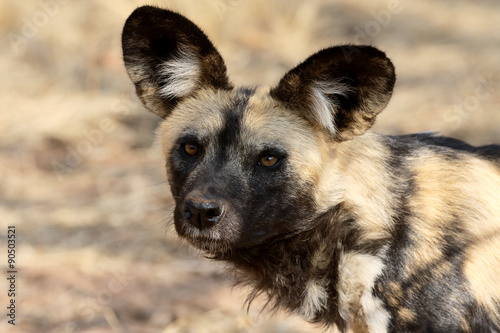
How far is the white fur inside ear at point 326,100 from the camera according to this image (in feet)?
10.4

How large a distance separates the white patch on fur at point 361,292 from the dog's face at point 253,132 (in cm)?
30

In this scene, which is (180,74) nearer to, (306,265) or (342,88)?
(342,88)

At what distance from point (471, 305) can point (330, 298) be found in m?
0.66

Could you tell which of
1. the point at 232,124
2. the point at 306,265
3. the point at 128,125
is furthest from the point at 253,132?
the point at 128,125

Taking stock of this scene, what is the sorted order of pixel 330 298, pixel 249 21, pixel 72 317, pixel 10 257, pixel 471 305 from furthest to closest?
pixel 249 21 → pixel 10 257 → pixel 72 317 → pixel 330 298 → pixel 471 305

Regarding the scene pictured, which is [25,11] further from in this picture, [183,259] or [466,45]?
[466,45]

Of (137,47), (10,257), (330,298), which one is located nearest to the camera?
(330,298)

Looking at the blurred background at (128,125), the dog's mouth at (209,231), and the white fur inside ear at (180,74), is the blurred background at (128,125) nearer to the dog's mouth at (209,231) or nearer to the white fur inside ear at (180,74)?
the dog's mouth at (209,231)

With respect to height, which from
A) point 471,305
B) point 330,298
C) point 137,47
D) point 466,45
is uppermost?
point 466,45

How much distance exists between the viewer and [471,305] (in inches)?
117

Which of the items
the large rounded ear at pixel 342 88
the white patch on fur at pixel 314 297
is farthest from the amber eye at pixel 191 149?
the white patch on fur at pixel 314 297

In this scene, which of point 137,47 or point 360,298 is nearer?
point 360,298

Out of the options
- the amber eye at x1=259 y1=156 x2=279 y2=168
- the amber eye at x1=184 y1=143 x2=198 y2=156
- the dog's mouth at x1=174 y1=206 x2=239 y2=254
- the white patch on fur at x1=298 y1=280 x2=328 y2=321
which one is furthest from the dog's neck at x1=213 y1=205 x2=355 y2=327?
the amber eye at x1=184 y1=143 x2=198 y2=156

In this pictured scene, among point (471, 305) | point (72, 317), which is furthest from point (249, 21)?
point (471, 305)
